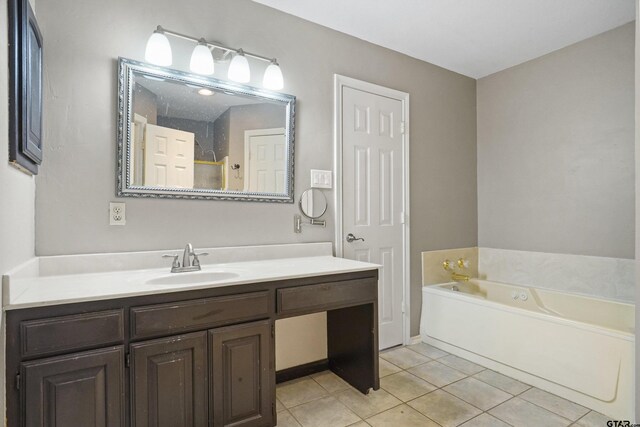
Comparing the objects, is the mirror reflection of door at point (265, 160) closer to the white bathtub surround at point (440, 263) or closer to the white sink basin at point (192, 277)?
the white sink basin at point (192, 277)

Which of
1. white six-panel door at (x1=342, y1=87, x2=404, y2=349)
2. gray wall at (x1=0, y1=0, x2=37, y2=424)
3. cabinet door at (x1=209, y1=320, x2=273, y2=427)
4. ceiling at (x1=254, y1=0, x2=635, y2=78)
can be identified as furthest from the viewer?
white six-panel door at (x1=342, y1=87, x2=404, y2=349)

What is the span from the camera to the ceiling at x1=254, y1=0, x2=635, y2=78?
→ 217cm

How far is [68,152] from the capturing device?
64.2 inches

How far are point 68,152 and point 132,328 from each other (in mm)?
949

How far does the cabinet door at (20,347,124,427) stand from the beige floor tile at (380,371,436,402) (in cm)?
149

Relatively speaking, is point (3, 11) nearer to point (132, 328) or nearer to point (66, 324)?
point (66, 324)

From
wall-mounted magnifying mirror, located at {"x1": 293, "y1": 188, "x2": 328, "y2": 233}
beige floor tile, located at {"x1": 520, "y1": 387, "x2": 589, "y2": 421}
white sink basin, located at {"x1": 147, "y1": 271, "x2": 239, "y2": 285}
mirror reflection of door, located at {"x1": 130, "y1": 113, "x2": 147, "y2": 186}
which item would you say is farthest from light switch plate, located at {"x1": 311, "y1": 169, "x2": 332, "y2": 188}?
beige floor tile, located at {"x1": 520, "y1": 387, "x2": 589, "y2": 421}

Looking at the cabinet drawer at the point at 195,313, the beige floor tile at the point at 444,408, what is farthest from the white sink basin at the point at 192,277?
the beige floor tile at the point at 444,408

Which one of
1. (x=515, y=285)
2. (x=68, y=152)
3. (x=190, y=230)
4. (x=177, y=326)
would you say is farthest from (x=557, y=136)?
(x=68, y=152)

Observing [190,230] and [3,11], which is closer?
[3,11]

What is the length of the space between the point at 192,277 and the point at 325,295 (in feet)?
2.29

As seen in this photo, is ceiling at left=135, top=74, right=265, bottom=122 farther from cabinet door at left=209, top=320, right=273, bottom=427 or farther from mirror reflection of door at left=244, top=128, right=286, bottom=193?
cabinet door at left=209, top=320, right=273, bottom=427

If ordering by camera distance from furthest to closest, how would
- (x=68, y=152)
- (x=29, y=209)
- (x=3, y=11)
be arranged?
1. (x=68, y=152)
2. (x=29, y=209)
3. (x=3, y=11)

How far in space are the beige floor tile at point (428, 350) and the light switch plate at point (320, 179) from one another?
153 centimetres
